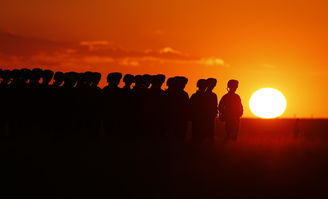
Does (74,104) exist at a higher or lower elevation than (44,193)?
higher

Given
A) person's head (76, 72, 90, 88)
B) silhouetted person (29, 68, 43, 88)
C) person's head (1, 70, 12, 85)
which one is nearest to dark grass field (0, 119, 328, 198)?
person's head (76, 72, 90, 88)

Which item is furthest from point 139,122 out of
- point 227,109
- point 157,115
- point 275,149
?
point 275,149

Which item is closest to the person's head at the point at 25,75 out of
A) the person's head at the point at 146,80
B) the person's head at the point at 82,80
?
the person's head at the point at 82,80

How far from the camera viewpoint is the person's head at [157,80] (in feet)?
84.4

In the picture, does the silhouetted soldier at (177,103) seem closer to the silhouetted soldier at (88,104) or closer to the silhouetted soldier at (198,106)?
the silhouetted soldier at (198,106)

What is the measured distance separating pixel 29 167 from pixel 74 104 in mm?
8277

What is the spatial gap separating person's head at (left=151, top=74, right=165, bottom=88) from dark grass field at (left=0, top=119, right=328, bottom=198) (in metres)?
2.99

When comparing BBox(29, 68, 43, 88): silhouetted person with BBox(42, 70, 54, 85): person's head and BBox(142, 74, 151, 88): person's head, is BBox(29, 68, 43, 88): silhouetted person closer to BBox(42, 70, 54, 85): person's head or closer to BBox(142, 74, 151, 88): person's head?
BBox(42, 70, 54, 85): person's head

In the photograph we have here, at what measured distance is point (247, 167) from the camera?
1912 cm

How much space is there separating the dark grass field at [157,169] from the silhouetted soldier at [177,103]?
240 cm

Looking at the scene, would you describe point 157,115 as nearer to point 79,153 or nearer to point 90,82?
point 90,82

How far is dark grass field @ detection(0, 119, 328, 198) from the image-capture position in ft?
53.1

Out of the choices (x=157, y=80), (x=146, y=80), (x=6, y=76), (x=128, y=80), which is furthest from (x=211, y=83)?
(x=6, y=76)

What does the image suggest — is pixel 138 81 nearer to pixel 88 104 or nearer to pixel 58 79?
pixel 88 104
